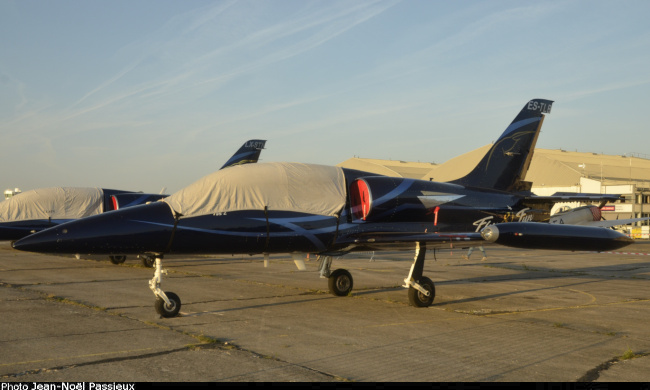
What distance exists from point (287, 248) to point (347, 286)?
3.10m

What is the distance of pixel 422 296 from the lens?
40.5 ft

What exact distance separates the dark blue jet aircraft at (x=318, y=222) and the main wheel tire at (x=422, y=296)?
0.02 m

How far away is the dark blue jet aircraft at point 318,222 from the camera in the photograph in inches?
392

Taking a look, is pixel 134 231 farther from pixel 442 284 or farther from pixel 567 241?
pixel 442 284

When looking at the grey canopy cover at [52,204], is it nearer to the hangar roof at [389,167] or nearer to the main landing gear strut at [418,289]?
the main landing gear strut at [418,289]

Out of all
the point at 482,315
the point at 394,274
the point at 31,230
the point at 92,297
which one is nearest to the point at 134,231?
the point at 92,297

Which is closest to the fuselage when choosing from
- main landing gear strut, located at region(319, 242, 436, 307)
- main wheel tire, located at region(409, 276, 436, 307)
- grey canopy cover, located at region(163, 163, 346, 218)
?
grey canopy cover, located at region(163, 163, 346, 218)

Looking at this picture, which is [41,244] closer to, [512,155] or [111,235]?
[111,235]

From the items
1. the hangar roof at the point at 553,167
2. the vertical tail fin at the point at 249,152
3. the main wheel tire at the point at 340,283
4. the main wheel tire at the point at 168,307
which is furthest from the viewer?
the hangar roof at the point at 553,167

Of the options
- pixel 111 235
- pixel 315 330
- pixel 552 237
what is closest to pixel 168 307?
pixel 111 235

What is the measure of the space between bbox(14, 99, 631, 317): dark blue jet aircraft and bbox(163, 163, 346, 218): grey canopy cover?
0.07 ft

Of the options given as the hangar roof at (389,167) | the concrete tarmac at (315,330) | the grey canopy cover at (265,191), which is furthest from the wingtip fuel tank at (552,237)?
the hangar roof at (389,167)

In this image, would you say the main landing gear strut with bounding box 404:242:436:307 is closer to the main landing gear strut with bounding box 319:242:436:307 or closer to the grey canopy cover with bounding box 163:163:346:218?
the main landing gear strut with bounding box 319:242:436:307

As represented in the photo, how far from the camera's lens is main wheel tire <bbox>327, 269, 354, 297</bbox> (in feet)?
45.4
